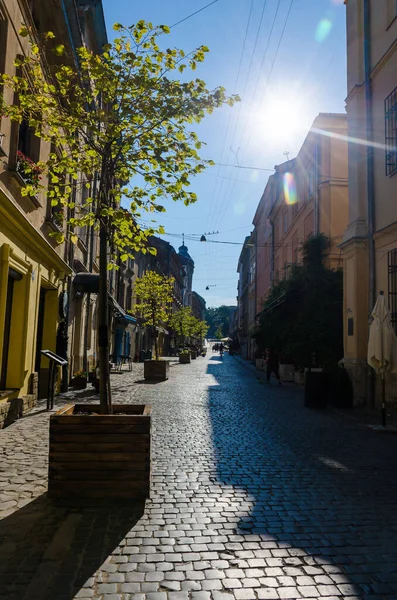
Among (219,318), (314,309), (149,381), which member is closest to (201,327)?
(149,381)

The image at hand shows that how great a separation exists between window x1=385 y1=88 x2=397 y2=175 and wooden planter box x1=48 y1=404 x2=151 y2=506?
973cm

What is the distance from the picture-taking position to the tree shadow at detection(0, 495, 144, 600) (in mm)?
2883

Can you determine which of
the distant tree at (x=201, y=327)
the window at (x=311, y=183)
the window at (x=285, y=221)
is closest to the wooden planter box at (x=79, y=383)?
the window at (x=311, y=183)

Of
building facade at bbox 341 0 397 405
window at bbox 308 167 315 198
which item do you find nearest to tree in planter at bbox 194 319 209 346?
window at bbox 308 167 315 198

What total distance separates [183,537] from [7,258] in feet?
19.1

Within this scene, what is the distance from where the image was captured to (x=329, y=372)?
12.8m

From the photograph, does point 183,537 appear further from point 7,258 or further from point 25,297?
point 25,297

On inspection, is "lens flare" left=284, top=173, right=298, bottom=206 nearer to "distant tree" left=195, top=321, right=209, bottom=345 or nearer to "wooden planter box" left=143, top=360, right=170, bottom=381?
"wooden planter box" left=143, top=360, right=170, bottom=381

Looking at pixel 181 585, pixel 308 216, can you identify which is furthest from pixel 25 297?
pixel 308 216

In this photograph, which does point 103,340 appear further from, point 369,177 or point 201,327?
point 201,327

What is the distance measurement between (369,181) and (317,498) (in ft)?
32.3

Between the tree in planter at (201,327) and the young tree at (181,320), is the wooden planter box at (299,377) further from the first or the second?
the tree in planter at (201,327)

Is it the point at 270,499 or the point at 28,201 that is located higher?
the point at 28,201

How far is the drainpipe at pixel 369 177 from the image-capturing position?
1191cm
